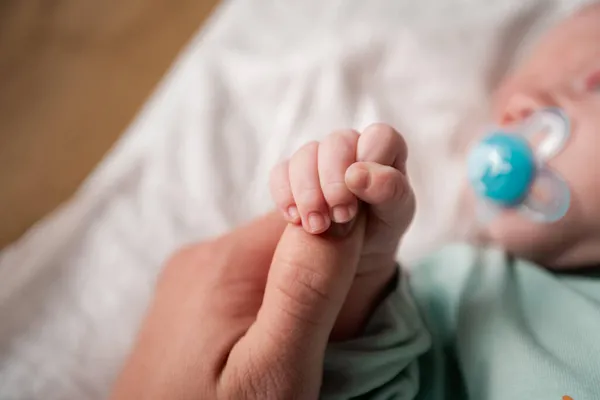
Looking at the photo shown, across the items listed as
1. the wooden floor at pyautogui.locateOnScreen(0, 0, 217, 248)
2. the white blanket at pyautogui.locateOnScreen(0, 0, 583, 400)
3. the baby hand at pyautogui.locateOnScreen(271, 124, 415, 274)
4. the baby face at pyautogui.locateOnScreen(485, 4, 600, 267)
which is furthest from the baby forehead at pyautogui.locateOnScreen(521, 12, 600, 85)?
the wooden floor at pyautogui.locateOnScreen(0, 0, 217, 248)

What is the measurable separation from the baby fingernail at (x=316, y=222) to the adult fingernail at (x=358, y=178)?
0.04m

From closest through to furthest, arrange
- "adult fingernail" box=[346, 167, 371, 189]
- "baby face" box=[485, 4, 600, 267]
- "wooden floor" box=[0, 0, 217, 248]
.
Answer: "adult fingernail" box=[346, 167, 371, 189] < "baby face" box=[485, 4, 600, 267] < "wooden floor" box=[0, 0, 217, 248]

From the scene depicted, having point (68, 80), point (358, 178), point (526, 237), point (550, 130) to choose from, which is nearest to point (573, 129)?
point (550, 130)

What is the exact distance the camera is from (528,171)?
0.67 meters

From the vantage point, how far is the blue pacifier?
67cm

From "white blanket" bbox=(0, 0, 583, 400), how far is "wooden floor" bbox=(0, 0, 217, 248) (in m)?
0.09

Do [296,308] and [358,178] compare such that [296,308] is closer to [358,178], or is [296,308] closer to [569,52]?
[358,178]

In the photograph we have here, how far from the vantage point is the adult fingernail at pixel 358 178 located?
1.45 feet

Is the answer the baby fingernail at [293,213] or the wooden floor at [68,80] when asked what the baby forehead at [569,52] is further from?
the wooden floor at [68,80]

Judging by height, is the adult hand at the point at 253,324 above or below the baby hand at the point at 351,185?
below

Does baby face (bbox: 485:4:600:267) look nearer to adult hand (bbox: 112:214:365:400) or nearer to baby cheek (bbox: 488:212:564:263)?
baby cheek (bbox: 488:212:564:263)

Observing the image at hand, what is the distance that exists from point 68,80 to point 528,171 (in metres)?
0.78

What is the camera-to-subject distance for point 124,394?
555 mm

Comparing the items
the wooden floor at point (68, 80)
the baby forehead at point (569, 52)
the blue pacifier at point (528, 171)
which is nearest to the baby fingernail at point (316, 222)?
the blue pacifier at point (528, 171)
